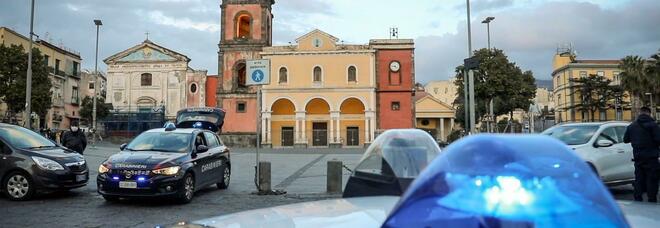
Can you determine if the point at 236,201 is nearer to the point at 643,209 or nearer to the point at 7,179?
the point at 7,179

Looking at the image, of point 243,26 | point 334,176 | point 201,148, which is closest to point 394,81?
point 243,26

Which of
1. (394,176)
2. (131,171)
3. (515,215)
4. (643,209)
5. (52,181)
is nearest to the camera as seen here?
(515,215)

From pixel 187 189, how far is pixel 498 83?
95.7 ft

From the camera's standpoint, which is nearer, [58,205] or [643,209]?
[643,209]

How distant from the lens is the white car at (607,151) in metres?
10.7

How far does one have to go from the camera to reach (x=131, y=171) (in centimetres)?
934

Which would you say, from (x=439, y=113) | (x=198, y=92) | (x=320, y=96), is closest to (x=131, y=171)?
(x=320, y=96)

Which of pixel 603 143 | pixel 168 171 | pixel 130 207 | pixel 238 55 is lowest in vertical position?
Result: pixel 130 207

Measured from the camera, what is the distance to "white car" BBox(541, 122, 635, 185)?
1072 centimetres

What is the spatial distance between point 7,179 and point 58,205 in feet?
4.69

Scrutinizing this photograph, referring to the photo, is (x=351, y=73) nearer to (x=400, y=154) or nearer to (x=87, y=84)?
(x=87, y=84)

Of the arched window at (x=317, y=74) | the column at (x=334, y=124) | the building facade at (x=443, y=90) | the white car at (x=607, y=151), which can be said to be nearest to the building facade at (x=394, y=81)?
the column at (x=334, y=124)

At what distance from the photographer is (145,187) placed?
364 inches

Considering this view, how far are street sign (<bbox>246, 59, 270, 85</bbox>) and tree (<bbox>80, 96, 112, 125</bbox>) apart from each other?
146ft
